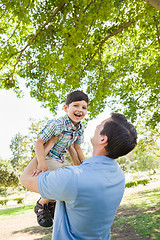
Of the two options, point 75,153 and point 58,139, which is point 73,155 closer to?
point 75,153

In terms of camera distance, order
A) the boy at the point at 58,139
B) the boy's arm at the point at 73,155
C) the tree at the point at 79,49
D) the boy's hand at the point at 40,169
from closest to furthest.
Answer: the boy's hand at the point at 40,169 → the boy at the point at 58,139 → the boy's arm at the point at 73,155 → the tree at the point at 79,49

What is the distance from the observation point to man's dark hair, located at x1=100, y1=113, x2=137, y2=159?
1453mm

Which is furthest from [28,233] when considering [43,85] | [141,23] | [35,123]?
[35,123]

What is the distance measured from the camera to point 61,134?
200cm

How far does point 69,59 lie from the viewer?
4.26 m

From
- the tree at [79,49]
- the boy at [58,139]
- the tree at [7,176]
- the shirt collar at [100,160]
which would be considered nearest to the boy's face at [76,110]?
the boy at [58,139]

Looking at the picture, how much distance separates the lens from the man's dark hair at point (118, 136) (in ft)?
4.77

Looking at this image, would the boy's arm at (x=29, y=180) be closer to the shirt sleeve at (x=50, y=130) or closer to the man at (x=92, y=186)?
the man at (x=92, y=186)

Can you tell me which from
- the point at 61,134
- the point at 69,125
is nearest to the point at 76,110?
the point at 69,125

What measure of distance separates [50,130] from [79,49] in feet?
10.7

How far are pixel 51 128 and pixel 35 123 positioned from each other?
16.1 metres

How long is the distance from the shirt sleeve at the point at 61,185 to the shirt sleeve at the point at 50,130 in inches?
24.0

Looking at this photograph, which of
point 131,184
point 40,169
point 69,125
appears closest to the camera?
point 40,169

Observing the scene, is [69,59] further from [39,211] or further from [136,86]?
[136,86]
